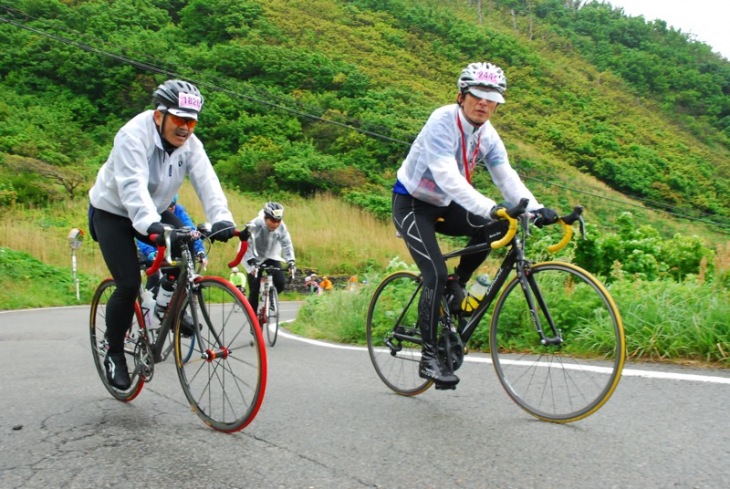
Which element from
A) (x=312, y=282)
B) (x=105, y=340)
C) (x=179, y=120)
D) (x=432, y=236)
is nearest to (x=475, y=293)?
(x=432, y=236)

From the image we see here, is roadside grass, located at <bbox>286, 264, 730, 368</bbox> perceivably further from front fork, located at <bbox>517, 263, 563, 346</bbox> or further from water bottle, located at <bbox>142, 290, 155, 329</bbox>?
water bottle, located at <bbox>142, 290, 155, 329</bbox>

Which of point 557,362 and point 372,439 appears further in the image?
point 557,362

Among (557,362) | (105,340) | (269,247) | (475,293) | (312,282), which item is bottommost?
(312,282)

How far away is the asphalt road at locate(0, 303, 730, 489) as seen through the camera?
3010 millimetres

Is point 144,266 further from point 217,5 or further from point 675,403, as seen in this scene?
point 217,5

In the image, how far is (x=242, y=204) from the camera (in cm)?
3297

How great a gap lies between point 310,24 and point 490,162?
56.2 metres

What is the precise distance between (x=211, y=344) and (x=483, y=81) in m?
2.21

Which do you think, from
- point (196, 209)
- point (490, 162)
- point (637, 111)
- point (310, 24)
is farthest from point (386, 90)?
point (490, 162)

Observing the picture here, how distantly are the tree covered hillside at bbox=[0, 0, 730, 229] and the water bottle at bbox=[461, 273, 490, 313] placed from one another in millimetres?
25637

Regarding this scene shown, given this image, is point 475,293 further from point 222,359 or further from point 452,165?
point 222,359

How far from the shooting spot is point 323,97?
4428 cm

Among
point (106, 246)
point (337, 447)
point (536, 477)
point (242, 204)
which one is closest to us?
point (536, 477)

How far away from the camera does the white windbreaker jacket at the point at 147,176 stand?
397 cm
